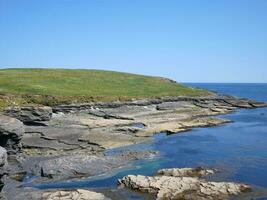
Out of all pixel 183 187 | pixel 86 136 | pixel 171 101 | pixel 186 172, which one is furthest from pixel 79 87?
pixel 183 187

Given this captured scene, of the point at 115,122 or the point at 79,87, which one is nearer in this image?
the point at 115,122

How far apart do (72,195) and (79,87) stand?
2724 inches

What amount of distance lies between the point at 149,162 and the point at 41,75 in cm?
7188

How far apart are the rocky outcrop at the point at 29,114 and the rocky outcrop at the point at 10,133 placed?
15496 mm

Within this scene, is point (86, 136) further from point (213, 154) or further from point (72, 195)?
point (72, 195)

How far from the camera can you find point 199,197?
29859 mm

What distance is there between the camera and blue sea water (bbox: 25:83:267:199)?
36.1m

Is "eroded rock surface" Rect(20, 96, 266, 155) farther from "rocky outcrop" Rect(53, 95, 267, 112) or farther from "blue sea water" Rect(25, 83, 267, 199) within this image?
"blue sea water" Rect(25, 83, 267, 199)

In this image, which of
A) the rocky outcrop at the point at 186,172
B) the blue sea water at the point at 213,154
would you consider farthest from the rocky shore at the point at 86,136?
the blue sea water at the point at 213,154

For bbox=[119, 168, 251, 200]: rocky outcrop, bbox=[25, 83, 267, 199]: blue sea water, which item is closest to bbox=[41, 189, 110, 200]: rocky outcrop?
bbox=[25, 83, 267, 199]: blue sea water

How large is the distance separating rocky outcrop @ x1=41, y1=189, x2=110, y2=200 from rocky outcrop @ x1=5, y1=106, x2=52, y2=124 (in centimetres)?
2768

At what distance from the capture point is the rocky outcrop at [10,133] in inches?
1517

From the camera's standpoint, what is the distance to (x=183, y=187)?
103ft

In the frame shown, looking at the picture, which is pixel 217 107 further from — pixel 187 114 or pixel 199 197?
pixel 199 197
